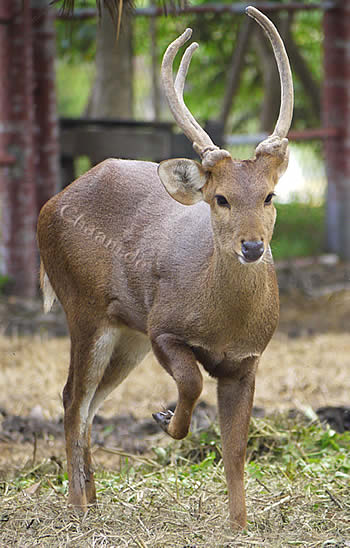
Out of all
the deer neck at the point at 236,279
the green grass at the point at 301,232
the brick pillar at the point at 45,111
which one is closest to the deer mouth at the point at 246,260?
the deer neck at the point at 236,279

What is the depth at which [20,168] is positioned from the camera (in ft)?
26.8

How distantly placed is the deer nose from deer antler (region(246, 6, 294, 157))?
0.43m

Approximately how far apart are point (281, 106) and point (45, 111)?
16.7 feet

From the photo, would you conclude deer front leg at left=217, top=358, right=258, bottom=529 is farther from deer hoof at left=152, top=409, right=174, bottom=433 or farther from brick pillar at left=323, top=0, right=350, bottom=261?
brick pillar at left=323, top=0, right=350, bottom=261

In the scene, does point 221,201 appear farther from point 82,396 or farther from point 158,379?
point 158,379

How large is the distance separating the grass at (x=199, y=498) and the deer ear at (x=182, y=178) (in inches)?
55.8

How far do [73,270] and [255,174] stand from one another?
1174 millimetres

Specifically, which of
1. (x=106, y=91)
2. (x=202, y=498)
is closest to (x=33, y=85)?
(x=106, y=91)

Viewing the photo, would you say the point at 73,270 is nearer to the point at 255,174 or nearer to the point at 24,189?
the point at 255,174

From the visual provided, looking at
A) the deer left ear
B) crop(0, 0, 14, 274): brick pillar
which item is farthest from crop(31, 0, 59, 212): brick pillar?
the deer left ear

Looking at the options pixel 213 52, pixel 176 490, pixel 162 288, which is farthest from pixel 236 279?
pixel 213 52

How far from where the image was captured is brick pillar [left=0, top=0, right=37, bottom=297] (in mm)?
8031

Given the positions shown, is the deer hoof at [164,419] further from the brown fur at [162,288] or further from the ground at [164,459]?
the ground at [164,459]

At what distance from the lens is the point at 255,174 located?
3572 millimetres
